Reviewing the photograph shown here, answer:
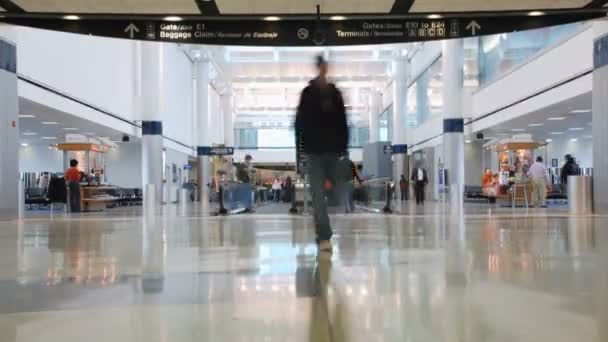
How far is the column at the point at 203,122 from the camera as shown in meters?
42.1

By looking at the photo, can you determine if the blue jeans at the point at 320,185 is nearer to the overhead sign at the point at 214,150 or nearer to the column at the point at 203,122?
the column at the point at 203,122

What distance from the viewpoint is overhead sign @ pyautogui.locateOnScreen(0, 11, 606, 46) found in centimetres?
1502

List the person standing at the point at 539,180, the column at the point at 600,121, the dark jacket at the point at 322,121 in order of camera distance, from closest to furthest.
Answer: the dark jacket at the point at 322,121, the column at the point at 600,121, the person standing at the point at 539,180

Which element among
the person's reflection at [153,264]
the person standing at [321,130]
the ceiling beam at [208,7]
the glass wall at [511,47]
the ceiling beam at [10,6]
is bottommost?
the person's reflection at [153,264]

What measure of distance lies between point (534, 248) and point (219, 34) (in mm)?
11382

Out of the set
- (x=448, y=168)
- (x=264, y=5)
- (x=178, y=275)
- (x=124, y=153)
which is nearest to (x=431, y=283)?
(x=178, y=275)

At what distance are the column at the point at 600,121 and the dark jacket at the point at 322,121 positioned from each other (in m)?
11.5

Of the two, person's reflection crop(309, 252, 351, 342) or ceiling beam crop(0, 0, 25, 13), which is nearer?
person's reflection crop(309, 252, 351, 342)

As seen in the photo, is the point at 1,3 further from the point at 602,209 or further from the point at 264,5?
the point at 602,209

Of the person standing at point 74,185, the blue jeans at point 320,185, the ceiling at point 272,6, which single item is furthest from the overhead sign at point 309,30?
the blue jeans at point 320,185

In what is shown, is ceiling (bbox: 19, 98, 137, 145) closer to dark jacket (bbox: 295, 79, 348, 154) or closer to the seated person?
dark jacket (bbox: 295, 79, 348, 154)

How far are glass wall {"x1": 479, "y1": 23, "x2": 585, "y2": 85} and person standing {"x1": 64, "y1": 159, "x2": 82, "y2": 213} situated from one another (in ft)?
59.2

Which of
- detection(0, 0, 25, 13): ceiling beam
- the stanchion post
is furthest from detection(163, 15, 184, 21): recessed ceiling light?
the stanchion post

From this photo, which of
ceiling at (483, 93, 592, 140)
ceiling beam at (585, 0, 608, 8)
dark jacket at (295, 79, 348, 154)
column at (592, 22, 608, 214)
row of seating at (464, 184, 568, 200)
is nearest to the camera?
dark jacket at (295, 79, 348, 154)
